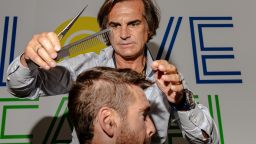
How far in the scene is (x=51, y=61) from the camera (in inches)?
23.6

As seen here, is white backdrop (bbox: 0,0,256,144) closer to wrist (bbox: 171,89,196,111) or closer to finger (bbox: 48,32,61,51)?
wrist (bbox: 171,89,196,111)

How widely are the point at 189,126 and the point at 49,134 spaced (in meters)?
0.68

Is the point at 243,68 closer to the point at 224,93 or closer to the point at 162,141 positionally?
the point at 224,93

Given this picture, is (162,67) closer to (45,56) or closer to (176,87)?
(176,87)

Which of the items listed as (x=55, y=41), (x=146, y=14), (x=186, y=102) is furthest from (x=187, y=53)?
(x=55, y=41)

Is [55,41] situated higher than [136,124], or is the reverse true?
[55,41]

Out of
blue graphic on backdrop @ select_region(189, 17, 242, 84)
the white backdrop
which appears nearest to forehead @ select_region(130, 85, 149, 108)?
the white backdrop

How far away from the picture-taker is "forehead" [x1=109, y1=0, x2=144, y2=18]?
983 mm

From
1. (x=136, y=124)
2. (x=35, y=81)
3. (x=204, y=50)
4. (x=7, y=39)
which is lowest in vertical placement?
(x=136, y=124)

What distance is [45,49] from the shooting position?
616 millimetres

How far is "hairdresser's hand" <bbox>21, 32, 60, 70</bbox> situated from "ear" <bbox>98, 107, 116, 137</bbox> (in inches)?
6.0

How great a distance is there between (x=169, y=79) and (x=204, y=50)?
82 centimetres

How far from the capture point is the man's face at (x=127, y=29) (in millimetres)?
958

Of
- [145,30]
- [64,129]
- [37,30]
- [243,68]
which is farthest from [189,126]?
[37,30]
